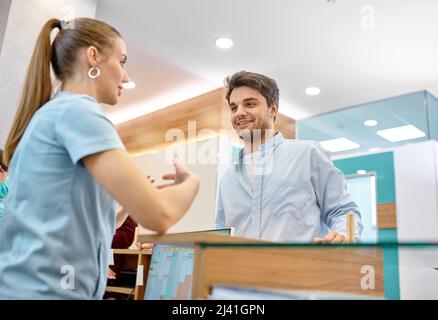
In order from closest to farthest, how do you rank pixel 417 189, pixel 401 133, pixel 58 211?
1. pixel 58 211
2. pixel 417 189
3. pixel 401 133

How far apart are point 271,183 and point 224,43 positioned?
2.29 meters

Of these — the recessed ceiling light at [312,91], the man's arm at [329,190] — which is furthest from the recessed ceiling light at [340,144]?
the man's arm at [329,190]

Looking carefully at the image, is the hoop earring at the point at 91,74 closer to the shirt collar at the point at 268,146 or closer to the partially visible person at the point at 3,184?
the shirt collar at the point at 268,146

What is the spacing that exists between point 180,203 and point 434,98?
4.13m

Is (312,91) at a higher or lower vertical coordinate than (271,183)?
higher

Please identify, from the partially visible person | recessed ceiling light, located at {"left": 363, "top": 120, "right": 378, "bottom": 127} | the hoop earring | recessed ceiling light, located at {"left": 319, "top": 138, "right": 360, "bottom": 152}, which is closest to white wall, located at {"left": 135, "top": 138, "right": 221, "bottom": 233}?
recessed ceiling light, located at {"left": 319, "top": 138, "right": 360, "bottom": 152}

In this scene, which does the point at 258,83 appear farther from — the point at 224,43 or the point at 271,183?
the point at 224,43

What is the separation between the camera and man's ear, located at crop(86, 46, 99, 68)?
2.29 feet

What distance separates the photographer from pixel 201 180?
4.25 meters

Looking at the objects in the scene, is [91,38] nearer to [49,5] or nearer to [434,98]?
[49,5]

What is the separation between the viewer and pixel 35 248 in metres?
0.56

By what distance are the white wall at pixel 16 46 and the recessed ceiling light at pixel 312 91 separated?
8.19 feet

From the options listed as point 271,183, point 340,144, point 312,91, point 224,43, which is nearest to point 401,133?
point 340,144

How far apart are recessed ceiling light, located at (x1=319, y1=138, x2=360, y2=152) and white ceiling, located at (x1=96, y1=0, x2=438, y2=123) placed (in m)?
0.39
